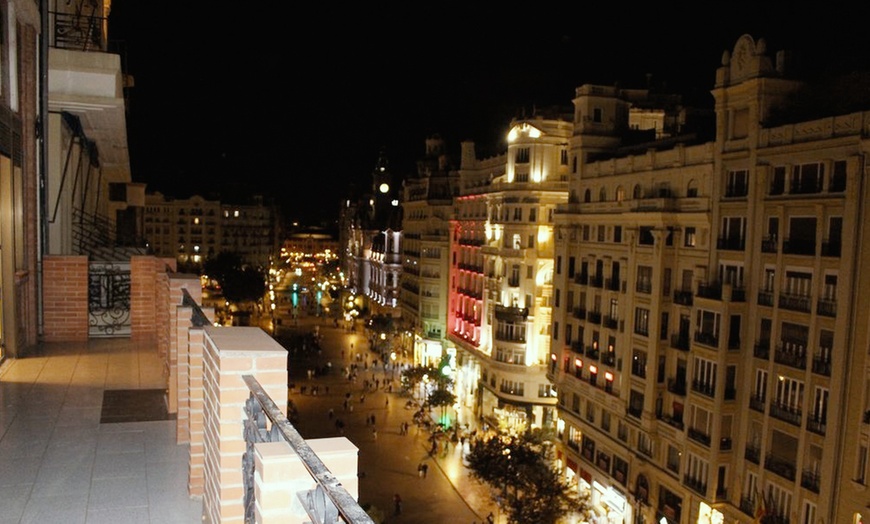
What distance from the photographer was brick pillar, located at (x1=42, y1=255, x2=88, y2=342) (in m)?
11.4

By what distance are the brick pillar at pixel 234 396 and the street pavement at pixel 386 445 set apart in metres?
22.2

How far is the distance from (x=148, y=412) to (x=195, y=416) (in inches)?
88.0

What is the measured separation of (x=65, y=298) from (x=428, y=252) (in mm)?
45034

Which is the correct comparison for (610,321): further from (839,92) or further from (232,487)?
(232,487)

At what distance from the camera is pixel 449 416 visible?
1670 inches

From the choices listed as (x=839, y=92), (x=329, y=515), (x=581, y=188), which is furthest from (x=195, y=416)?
(x=581, y=188)

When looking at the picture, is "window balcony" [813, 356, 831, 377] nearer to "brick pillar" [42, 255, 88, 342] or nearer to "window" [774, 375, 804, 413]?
"window" [774, 375, 804, 413]

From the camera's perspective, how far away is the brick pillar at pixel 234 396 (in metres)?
3.53

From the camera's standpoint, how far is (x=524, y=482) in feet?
88.3

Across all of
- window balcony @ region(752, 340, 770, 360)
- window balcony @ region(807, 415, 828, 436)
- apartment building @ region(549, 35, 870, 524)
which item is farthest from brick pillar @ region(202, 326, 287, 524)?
window balcony @ region(752, 340, 770, 360)

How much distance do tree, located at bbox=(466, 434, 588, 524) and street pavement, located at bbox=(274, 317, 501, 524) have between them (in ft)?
4.86

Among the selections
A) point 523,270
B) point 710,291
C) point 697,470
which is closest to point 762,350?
point 710,291

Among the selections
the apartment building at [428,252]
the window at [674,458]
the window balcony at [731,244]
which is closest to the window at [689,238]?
the window balcony at [731,244]

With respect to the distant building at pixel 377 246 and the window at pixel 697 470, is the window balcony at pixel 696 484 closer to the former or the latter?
the window at pixel 697 470
